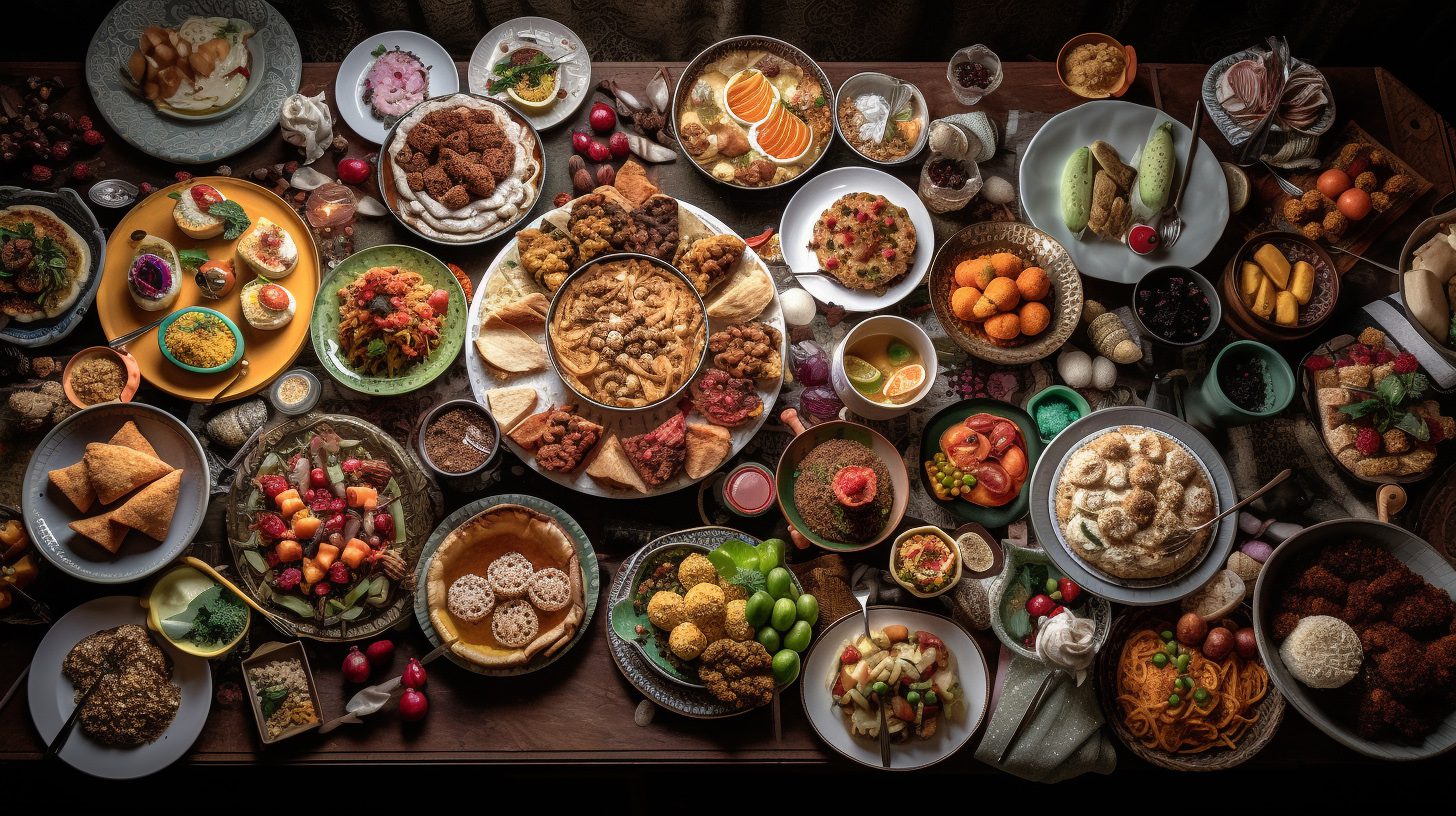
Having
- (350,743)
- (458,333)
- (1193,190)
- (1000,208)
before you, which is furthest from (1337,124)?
(350,743)

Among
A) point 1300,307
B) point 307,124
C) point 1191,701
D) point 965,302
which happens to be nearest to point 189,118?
point 307,124

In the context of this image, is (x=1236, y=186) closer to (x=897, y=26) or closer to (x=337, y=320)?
(x=897, y=26)

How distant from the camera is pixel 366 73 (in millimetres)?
4402

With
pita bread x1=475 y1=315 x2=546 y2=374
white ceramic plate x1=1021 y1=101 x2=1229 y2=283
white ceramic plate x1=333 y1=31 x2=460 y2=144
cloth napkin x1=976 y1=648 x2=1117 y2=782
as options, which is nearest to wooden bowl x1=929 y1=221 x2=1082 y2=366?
white ceramic plate x1=1021 y1=101 x2=1229 y2=283

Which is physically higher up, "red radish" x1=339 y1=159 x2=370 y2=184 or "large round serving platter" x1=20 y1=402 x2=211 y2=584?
"red radish" x1=339 y1=159 x2=370 y2=184

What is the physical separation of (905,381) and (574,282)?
5.64 feet

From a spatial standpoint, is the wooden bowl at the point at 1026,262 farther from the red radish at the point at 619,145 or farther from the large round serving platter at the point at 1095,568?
the red radish at the point at 619,145

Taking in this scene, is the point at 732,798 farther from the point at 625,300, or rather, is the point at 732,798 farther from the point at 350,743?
the point at 625,300

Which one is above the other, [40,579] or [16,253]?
[16,253]

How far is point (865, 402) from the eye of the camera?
3.88 meters

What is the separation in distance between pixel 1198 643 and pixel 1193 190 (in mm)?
2341

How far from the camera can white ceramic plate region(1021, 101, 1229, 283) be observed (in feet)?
13.8

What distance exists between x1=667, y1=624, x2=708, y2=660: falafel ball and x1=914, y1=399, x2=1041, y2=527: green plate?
52.9 inches

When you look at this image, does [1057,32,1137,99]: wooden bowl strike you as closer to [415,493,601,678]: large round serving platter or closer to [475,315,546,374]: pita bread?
[475,315,546,374]: pita bread
